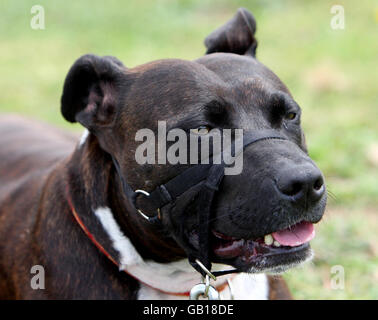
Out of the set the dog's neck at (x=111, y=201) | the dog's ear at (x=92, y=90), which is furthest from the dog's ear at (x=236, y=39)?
the dog's neck at (x=111, y=201)

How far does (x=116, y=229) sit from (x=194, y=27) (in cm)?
882

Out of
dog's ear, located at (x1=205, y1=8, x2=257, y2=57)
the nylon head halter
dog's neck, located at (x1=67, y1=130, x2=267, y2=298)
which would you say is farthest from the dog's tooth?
dog's ear, located at (x1=205, y1=8, x2=257, y2=57)

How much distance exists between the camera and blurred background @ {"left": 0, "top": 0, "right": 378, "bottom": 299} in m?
4.85

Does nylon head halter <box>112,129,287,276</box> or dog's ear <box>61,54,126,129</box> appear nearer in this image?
nylon head halter <box>112,129,287,276</box>

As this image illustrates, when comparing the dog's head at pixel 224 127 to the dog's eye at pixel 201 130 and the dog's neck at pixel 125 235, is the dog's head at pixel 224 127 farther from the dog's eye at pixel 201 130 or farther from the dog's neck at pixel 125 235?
the dog's neck at pixel 125 235

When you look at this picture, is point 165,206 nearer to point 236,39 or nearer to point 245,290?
point 245,290

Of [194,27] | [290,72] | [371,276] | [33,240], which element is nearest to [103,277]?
[33,240]

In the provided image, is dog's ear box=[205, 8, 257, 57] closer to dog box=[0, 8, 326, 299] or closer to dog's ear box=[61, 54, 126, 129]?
dog box=[0, 8, 326, 299]

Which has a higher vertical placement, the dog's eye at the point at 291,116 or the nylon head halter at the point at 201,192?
the dog's eye at the point at 291,116

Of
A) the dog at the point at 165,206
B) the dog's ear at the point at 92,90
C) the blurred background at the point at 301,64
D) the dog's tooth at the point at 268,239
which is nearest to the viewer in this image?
the dog at the point at 165,206

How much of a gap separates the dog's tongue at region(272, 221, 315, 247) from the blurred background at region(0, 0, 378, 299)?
476 millimetres

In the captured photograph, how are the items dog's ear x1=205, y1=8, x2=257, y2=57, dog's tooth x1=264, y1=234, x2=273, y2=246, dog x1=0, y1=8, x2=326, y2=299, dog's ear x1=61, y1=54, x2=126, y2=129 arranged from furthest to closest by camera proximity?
dog's ear x1=205, y1=8, x2=257, y2=57, dog's ear x1=61, y1=54, x2=126, y2=129, dog's tooth x1=264, y1=234, x2=273, y2=246, dog x1=0, y1=8, x2=326, y2=299

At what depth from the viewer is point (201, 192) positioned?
9.63 feet

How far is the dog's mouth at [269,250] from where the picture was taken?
292 centimetres
